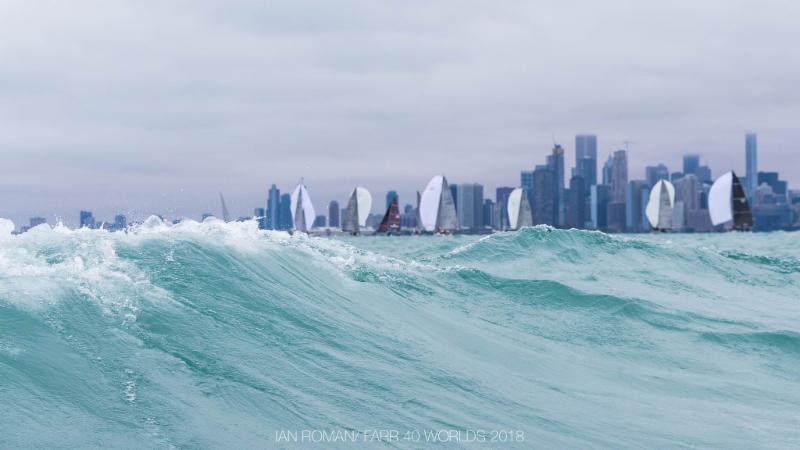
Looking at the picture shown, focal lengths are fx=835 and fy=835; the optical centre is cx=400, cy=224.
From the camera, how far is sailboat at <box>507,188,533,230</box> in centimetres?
11506

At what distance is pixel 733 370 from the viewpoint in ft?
41.8

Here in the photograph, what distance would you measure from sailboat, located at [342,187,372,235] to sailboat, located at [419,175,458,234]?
25.9ft

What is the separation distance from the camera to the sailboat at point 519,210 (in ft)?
378

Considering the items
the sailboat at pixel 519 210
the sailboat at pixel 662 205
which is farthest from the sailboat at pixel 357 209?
the sailboat at pixel 662 205

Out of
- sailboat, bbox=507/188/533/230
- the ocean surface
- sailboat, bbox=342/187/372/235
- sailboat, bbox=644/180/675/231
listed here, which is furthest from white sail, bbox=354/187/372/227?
the ocean surface

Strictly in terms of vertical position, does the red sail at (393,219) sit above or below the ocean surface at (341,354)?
below

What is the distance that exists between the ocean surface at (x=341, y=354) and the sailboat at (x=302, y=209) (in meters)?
92.0

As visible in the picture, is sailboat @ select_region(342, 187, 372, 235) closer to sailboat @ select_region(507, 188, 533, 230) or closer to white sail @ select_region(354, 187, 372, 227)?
white sail @ select_region(354, 187, 372, 227)

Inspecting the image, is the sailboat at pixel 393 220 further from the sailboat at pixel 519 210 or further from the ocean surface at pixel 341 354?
the ocean surface at pixel 341 354

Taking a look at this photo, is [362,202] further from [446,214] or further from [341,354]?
[341,354]

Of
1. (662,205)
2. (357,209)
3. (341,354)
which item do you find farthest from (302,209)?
(341,354)

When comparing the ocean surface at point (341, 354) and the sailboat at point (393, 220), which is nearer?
the ocean surface at point (341, 354)

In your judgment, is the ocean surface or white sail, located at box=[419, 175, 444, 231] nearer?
the ocean surface

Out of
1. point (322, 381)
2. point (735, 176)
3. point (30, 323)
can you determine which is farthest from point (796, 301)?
point (735, 176)
